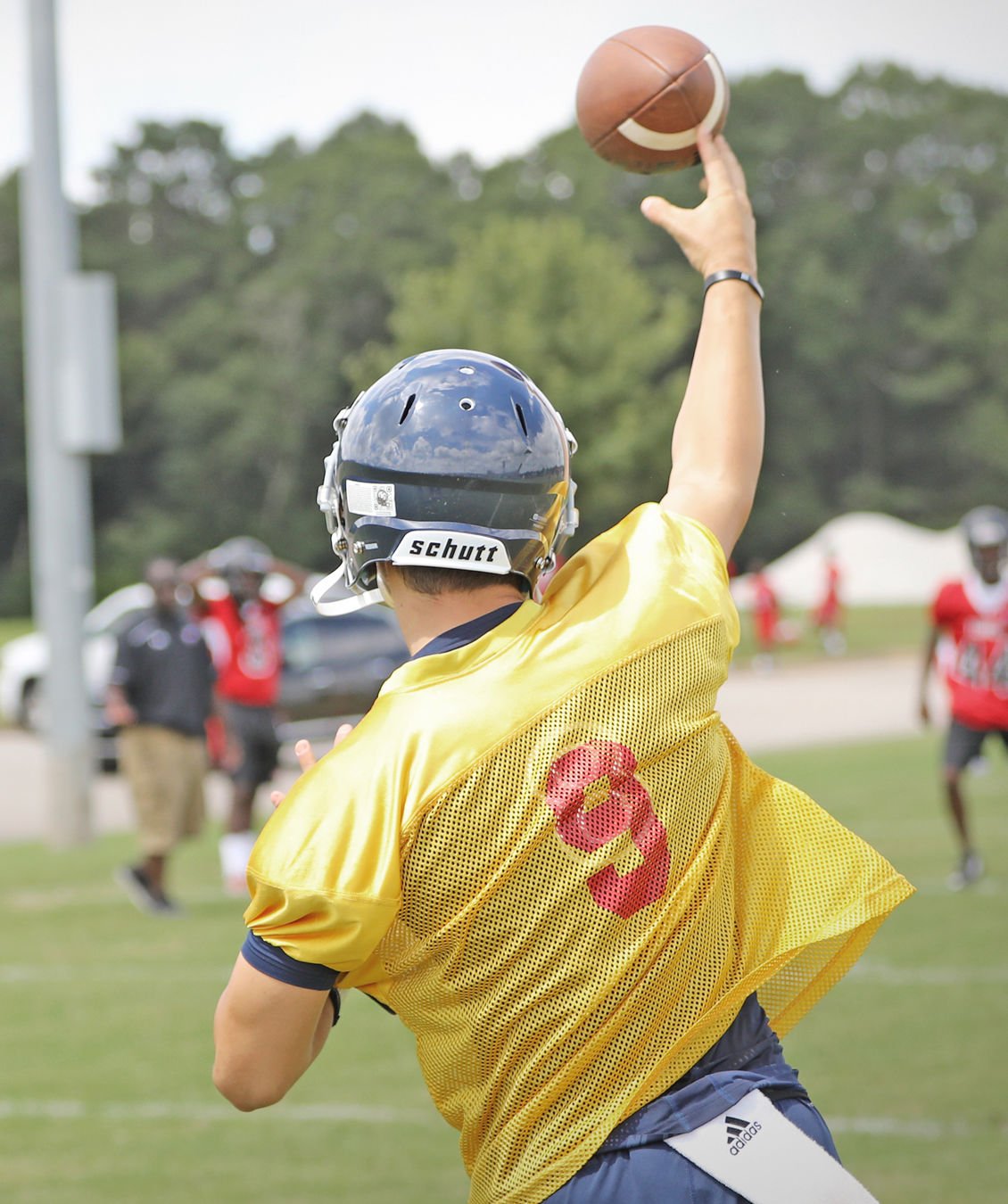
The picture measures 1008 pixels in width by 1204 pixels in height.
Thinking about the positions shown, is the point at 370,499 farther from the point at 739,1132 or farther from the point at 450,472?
the point at 739,1132

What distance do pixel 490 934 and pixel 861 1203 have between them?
1.98ft

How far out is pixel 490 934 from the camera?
6.57 feet

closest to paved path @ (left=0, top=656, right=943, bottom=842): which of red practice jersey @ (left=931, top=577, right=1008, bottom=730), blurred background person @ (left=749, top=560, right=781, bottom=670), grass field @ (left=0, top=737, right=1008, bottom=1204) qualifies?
blurred background person @ (left=749, top=560, right=781, bottom=670)

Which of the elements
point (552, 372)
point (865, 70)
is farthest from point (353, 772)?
point (865, 70)

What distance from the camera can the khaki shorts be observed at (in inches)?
407

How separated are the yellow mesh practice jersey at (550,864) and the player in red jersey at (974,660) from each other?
8394 millimetres

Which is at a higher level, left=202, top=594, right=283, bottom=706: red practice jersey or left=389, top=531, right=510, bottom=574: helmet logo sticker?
left=389, top=531, right=510, bottom=574: helmet logo sticker

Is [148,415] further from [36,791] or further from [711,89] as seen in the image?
[711,89]

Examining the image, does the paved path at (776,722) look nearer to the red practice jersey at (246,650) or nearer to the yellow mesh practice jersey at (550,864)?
the red practice jersey at (246,650)

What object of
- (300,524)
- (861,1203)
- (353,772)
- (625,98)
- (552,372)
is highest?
(625,98)

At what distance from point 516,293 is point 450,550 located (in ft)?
160

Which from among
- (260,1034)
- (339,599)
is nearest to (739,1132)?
(260,1034)

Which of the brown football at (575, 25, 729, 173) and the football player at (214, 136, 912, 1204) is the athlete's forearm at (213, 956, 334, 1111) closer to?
the football player at (214, 136, 912, 1204)

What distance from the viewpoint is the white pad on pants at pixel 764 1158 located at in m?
2.06
